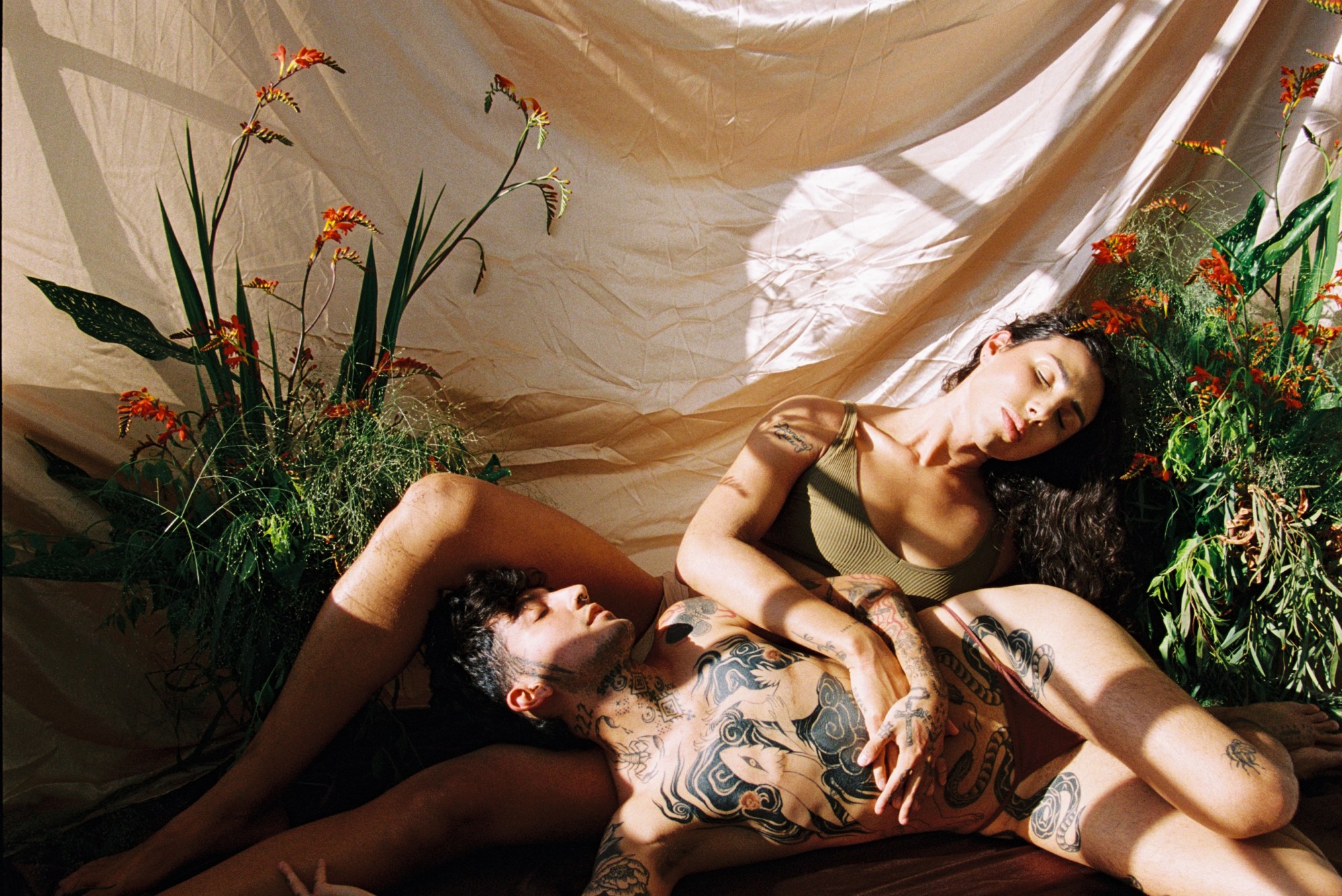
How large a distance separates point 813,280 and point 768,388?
1.19ft

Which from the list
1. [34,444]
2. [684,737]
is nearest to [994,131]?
[684,737]

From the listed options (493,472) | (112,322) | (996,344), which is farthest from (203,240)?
(996,344)

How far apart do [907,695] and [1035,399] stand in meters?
0.78

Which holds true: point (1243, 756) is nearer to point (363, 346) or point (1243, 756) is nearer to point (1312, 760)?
point (1312, 760)

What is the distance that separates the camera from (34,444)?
205 cm

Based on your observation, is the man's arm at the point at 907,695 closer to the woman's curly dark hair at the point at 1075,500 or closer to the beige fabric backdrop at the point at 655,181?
the woman's curly dark hair at the point at 1075,500

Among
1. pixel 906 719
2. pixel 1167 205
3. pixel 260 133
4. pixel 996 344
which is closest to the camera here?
pixel 906 719

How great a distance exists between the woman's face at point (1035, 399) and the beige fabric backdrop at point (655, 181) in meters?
0.65

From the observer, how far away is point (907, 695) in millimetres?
1814

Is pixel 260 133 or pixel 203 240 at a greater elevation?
pixel 260 133

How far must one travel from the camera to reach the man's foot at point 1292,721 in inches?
80.8

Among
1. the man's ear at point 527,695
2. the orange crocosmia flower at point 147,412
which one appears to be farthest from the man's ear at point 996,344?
the orange crocosmia flower at point 147,412

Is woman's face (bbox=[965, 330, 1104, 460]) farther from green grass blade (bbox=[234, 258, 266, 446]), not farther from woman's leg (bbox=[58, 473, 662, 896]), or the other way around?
green grass blade (bbox=[234, 258, 266, 446])

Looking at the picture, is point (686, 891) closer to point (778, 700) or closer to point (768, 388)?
point (778, 700)
